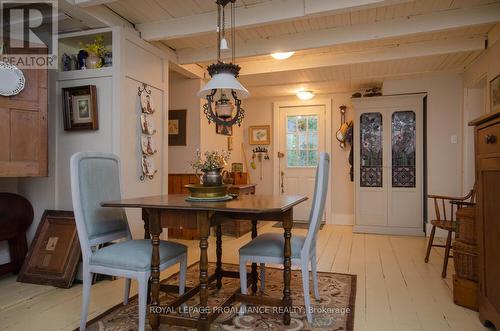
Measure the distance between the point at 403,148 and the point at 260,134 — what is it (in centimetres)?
243

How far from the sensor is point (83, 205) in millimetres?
1995

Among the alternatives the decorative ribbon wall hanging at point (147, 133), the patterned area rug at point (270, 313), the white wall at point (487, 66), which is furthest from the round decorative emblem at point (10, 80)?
the white wall at point (487, 66)

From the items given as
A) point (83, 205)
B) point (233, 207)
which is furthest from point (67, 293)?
point (233, 207)

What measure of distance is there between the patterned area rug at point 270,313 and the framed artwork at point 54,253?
768mm

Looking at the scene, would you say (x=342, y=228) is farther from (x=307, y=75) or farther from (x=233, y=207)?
(x=233, y=207)

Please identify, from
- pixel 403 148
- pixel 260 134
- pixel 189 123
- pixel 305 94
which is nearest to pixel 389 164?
pixel 403 148

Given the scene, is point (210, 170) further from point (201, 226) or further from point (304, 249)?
point (304, 249)

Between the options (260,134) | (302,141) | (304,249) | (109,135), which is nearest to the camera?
(304,249)

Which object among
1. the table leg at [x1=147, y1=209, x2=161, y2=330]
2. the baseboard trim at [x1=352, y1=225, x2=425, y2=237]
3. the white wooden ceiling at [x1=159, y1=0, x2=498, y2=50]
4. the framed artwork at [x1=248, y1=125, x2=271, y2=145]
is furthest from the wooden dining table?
the framed artwork at [x1=248, y1=125, x2=271, y2=145]

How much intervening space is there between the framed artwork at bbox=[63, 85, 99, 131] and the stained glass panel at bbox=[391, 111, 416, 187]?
3.98 meters

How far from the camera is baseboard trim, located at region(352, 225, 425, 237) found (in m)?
4.71

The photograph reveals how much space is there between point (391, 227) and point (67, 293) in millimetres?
4158

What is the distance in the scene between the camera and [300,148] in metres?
5.93

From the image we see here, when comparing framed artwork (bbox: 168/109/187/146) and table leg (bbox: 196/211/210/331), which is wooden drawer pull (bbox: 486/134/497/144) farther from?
framed artwork (bbox: 168/109/187/146)
